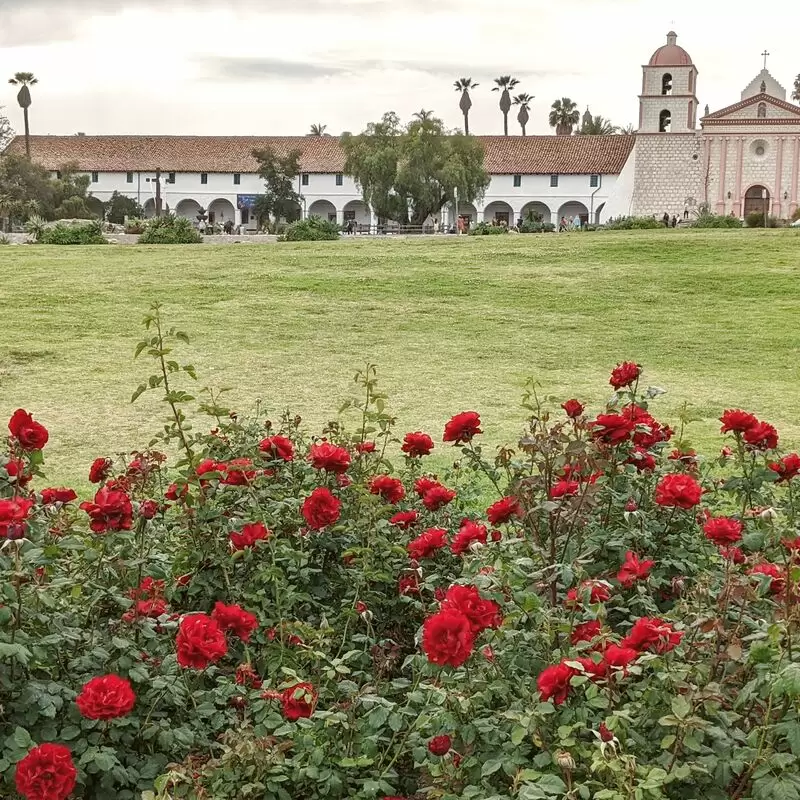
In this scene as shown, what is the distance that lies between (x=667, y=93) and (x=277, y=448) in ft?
181

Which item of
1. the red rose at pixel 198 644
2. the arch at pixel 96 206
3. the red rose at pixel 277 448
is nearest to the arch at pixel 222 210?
the arch at pixel 96 206

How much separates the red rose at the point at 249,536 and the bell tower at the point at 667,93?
54.3m

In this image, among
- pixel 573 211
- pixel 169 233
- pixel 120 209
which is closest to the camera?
pixel 169 233

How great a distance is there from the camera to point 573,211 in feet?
206

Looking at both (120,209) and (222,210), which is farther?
(222,210)

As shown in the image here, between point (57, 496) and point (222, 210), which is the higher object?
point (222, 210)

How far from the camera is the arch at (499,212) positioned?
6322cm

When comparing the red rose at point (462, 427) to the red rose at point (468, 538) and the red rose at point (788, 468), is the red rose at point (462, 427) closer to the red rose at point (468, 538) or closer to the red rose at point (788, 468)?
the red rose at point (468, 538)

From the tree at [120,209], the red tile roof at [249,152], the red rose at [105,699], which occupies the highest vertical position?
the red tile roof at [249,152]

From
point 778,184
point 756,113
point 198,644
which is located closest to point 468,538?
point 198,644

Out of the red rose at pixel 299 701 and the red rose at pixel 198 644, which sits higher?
the red rose at pixel 198 644

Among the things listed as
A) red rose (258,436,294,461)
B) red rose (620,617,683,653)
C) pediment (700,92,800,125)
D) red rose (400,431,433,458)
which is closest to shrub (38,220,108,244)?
red rose (258,436,294,461)

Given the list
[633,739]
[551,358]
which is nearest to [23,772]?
[633,739]

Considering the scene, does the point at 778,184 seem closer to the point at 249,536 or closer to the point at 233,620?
the point at 249,536
